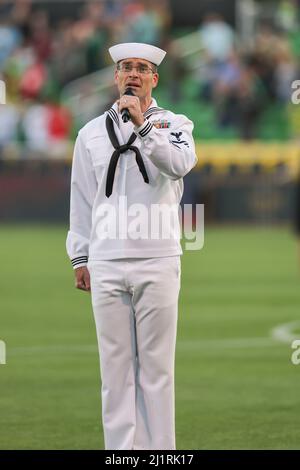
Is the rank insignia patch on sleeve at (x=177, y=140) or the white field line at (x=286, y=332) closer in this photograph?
the rank insignia patch on sleeve at (x=177, y=140)

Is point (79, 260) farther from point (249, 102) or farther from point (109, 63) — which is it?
point (109, 63)

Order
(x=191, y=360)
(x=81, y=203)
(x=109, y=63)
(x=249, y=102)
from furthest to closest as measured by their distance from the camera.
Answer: (x=109, y=63) → (x=249, y=102) → (x=191, y=360) → (x=81, y=203)

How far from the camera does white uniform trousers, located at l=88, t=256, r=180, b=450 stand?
7.32 meters

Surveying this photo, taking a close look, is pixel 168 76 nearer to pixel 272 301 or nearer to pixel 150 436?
pixel 272 301

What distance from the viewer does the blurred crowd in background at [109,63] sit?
108 feet

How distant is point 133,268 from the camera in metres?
7.29

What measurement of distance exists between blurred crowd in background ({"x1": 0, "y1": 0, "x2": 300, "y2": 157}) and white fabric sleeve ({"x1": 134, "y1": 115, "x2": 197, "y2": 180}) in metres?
24.5

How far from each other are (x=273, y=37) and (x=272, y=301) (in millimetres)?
17708

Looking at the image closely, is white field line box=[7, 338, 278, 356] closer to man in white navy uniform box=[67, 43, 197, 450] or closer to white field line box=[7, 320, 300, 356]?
white field line box=[7, 320, 300, 356]

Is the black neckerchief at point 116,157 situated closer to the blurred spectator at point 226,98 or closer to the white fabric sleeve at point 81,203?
the white fabric sleeve at point 81,203

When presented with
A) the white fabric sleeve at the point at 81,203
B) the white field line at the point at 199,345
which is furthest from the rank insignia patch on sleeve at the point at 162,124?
the white field line at the point at 199,345

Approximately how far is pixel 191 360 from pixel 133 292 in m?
5.83

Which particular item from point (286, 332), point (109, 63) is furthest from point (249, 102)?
point (286, 332)

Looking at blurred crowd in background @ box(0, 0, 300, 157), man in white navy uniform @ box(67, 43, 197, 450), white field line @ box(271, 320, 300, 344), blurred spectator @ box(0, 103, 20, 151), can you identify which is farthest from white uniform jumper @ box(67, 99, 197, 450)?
blurred spectator @ box(0, 103, 20, 151)
